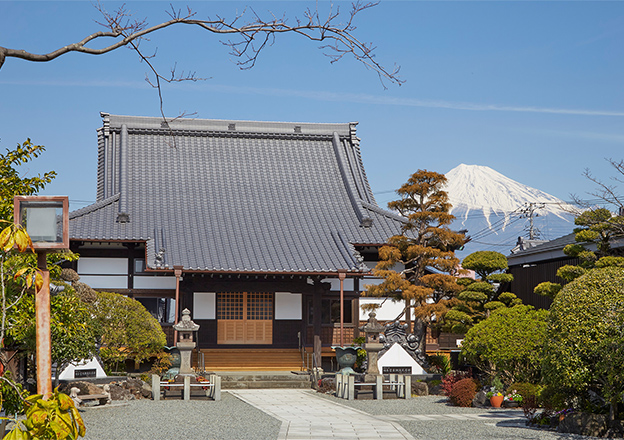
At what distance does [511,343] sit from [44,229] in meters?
11.1

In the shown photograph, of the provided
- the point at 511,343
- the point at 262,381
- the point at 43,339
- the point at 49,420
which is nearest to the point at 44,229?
the point at 43,339

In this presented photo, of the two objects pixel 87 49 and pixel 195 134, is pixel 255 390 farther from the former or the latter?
pixel 87 49

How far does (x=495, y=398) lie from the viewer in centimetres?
1456

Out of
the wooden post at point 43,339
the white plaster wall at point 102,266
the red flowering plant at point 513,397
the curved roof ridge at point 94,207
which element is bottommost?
the red flowering plant at point 513,397

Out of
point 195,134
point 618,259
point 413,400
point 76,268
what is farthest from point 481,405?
point 195,134

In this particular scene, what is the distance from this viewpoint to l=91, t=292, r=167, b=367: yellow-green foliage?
703 inches

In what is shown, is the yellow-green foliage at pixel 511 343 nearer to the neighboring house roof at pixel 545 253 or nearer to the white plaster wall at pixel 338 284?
the neighboring house roof at pixel 545 253

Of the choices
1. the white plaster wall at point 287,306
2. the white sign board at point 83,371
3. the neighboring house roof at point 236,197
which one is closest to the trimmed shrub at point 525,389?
the neighboring house roof at point 236,197

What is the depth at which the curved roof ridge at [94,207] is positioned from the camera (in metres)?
23.0

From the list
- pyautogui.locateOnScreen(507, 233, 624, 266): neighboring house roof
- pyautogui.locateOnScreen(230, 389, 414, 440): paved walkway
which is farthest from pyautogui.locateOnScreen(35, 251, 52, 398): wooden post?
pyautogui.locateOnScreen(507, 233, 624, 266): neighboring house roof

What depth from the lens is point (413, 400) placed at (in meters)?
16.7

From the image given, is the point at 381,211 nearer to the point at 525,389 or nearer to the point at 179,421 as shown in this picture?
the point at 525,389

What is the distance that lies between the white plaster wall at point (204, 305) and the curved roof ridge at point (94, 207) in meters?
4.76

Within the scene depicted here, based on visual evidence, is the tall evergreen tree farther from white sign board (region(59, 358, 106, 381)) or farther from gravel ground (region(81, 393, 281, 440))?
white sign board (region(59, 358, 106, 381))
